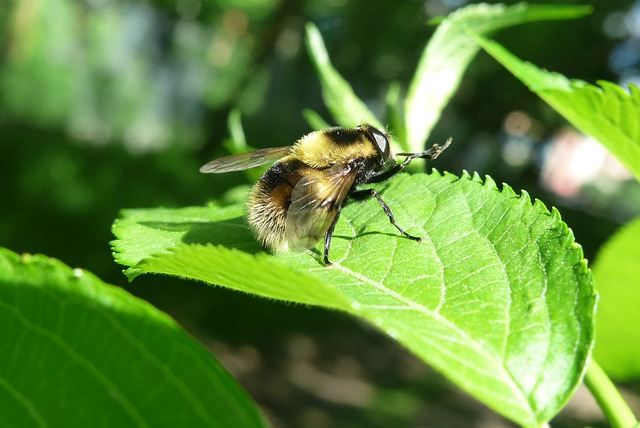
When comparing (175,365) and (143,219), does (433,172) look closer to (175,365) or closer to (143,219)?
(143,219)

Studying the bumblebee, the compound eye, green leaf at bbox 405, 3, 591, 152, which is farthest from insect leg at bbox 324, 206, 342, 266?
green leaf at bbox 405, 3, 591, 152

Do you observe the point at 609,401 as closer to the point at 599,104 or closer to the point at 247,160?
the point at 599,104

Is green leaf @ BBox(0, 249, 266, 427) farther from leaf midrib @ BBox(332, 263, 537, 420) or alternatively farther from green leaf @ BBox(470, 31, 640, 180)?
green leaf @ BBox(470, 31, 640, 180)

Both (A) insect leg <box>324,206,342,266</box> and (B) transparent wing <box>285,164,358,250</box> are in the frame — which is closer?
(A) insect leg <box>324,206,342,266</box>

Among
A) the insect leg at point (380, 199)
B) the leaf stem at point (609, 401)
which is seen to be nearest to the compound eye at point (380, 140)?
the insect leg at point (380, 199)

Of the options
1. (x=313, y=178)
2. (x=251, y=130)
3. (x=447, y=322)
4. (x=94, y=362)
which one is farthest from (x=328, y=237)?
(x=251, y=130)

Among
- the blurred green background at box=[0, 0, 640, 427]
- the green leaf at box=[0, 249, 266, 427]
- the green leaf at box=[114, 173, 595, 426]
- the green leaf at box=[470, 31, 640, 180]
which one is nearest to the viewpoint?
the green leaf at box=[0, 249, 266, 427]

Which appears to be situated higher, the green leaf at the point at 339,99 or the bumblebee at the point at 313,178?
the green leaf at the point at 339,99

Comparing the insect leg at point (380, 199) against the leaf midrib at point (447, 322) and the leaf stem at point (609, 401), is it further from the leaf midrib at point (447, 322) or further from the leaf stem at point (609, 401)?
the leaf stem at point (609, 401)

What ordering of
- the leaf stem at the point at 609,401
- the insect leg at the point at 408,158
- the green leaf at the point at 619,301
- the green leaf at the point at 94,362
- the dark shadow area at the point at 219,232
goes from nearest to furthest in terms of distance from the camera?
the green leaf at the point at 94,362 → the leaf stem at the point at 609,401 → the dark shadow area at the point at 219,232 → the green leaf at the point at 619,301 → the insect leg at the point at 408,158
